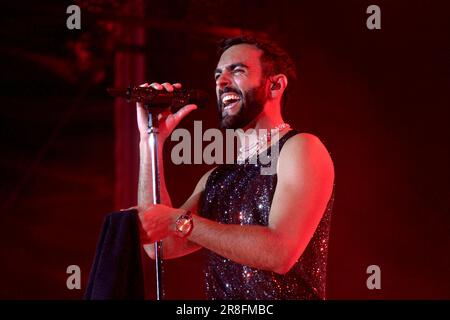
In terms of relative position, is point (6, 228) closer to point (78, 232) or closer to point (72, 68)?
point (78, 232)

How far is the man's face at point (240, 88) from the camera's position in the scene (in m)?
2.49

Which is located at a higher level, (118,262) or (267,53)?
(267,53)

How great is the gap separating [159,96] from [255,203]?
50 cm

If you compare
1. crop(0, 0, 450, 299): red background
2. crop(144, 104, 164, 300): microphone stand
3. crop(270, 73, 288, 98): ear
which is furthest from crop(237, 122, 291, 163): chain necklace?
crop(0, 0, 450, 299): red background

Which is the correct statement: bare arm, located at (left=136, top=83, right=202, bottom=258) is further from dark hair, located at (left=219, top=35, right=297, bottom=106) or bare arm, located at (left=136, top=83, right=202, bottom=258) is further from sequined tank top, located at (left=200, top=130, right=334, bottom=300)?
dark hair, located at (left=219, top=35, right=297, bottom=106)

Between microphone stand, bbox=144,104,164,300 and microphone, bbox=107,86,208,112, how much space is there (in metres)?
0.05

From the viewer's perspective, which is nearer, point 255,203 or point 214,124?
point 255,203

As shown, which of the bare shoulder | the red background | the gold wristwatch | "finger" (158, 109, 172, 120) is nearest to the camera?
the gold wristwatch

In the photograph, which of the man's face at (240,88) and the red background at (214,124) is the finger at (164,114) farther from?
the red background at (214,124)

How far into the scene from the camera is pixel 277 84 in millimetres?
2592

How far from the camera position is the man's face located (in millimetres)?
2494

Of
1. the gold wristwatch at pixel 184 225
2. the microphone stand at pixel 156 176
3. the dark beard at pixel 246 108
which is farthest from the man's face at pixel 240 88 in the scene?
the gold wristwatch at pixel 184 225

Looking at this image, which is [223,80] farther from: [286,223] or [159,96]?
[286,223]
